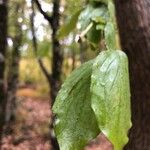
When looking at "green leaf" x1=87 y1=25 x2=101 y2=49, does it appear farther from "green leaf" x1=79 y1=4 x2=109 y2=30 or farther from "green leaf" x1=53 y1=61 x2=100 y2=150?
"green leaf" x1=53 y1=61 x2=100 y2=150

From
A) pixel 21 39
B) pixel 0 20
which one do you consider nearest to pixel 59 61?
pixel 0 20

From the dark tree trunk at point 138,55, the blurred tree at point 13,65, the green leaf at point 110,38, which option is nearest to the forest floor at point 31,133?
the blurred tree at point 13,65

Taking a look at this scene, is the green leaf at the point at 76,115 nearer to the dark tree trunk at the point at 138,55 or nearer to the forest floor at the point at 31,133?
the dark tree trunk at the point at 138,55

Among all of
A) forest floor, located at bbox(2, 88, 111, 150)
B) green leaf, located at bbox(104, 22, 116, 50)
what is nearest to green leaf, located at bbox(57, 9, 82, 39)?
green leaf, located at bbox(104, 22, 116, 50)

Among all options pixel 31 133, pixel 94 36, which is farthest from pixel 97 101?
pixel 31 133

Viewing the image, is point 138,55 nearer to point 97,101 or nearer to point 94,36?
point 94,36

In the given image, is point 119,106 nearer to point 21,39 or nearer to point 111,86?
point 111,86
